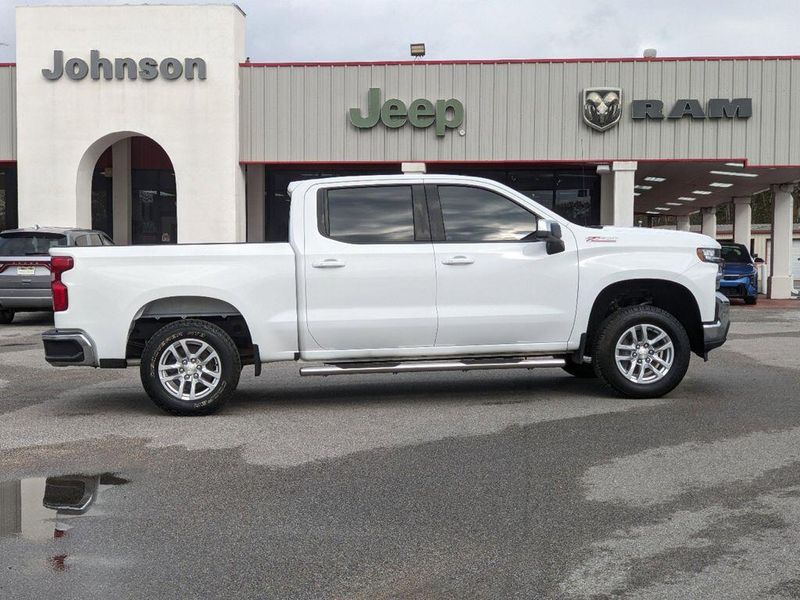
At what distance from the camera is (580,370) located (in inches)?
413

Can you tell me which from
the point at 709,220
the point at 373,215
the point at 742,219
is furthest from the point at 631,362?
the point at 709,220

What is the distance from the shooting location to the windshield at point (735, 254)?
25.8 meters

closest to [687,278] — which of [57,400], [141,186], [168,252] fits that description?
[168,252]

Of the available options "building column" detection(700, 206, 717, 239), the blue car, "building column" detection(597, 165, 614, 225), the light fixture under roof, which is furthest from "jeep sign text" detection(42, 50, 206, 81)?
"building column" detection(700, 206, 717, 239)

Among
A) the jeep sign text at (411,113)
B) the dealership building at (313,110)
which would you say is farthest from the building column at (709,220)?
the jeep sign text at (411,113)

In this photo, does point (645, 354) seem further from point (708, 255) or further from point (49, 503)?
point (49, 503)

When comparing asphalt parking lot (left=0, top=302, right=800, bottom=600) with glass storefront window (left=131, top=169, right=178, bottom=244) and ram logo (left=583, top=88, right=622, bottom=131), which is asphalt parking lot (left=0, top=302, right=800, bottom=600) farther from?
glass storefront window (left=131, top=169, right=178, bottom=244)

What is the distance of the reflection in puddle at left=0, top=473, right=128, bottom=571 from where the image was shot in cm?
518

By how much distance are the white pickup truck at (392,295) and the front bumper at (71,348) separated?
0.01 meters

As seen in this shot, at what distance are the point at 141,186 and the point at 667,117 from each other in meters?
14.1

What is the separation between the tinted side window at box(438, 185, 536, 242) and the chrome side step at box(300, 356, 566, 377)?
1070 millimetres

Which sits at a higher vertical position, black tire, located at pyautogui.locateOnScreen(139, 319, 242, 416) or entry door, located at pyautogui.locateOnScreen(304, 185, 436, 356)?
entry door, located at pyautogui.locateOnScreen(304, 185, 436, 356)

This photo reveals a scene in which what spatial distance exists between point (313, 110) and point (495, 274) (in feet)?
53.6

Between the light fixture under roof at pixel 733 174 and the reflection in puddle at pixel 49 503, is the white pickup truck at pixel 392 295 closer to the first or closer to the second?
the reflection in puddle at pixel 49 503
